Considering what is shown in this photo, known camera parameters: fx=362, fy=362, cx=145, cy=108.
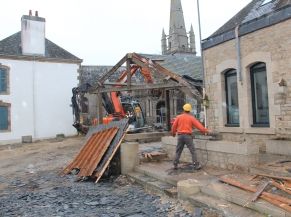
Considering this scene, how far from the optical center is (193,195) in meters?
7.23

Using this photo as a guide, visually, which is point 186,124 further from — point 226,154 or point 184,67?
point 184,67

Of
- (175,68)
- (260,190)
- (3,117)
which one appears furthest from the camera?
(3,117)

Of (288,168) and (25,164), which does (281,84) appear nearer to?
(288,168)

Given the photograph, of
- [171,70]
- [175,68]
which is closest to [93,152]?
[171,70]

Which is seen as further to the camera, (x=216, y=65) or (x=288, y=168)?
(x=216, y=65)

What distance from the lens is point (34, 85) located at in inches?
1042

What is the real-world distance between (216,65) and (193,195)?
574 centimetres

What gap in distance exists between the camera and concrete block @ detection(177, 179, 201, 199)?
7273mm

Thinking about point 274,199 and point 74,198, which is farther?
point 74,198

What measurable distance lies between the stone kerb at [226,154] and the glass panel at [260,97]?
2.13 m

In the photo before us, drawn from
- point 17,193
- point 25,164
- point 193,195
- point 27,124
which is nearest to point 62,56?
point 27,124

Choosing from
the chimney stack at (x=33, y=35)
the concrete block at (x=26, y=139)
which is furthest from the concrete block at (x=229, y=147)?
the chimney stack at (x=33, y=35)

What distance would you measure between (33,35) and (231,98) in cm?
1940

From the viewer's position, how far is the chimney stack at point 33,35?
26.4 m
